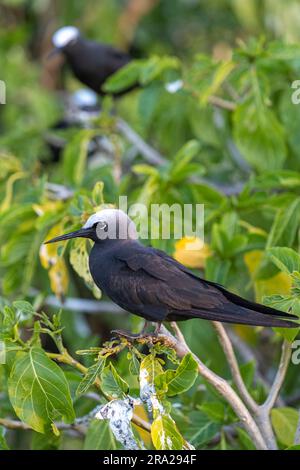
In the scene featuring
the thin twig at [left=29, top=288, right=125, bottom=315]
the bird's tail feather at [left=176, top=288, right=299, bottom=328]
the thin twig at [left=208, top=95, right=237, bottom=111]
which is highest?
the thin twig at [left=208, top=95, right=237, bottom=111]

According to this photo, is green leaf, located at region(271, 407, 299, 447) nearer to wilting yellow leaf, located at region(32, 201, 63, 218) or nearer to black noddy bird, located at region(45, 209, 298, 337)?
black noddy bird, located at region(45, 209, 298, 337)

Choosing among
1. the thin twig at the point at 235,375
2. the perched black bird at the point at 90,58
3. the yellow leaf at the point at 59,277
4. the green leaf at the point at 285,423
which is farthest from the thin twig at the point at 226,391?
the perched black bird at the point at 90,58

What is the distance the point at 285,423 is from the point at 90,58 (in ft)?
12.1

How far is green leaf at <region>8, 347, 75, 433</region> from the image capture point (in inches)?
94.3

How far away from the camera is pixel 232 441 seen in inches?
119

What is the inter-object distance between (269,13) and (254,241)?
283 cm

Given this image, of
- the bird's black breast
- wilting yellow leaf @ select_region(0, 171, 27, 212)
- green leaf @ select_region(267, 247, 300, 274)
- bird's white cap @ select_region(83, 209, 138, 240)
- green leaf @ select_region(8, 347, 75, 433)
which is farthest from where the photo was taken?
the bird's black breast

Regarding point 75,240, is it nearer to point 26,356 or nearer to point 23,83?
point 26,356

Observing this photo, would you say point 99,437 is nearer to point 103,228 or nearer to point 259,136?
point 103,228

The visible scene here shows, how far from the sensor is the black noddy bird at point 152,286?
95.4 inches

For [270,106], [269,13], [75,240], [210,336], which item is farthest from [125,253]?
[269,13]

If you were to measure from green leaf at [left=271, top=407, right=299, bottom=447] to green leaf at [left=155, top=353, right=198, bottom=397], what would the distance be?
667 millimetres

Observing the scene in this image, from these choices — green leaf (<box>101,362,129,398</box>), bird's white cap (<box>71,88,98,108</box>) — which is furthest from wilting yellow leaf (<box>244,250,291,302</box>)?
bird's white cap (<box>71,88,98,108</box>)

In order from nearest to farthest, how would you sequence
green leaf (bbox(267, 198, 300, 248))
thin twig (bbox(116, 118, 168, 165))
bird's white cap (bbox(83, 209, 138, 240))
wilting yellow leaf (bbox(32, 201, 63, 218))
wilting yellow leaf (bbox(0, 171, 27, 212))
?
bird's white cap (bbox(83, 209, 138, 240)) → green leaf (bbox(267, 198, 300, 248)) → wilting yellow leaf (bbox(32, 201, 63, 218)) → wilting yellow leaf (bbox(0, 171, 27, 212)) → thin twig (bbox(116, 118, 168, 165))
